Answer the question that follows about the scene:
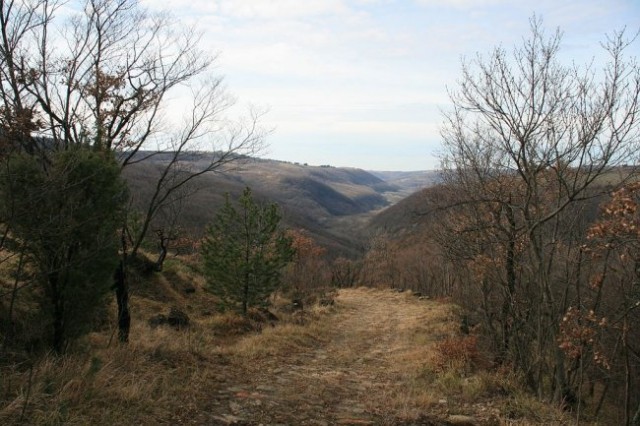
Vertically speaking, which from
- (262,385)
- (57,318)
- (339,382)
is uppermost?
(57,318)

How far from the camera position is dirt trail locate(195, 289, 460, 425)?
18.1 ft

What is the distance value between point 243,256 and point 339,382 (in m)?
7.54

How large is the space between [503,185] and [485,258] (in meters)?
1.50

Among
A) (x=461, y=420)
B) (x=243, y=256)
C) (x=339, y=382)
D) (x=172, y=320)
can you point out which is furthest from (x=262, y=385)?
(x=243, y=256)

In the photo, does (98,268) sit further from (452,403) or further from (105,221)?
(452,403)

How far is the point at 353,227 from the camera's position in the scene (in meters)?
181

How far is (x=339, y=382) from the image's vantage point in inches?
297

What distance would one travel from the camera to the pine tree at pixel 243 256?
45.9 ft

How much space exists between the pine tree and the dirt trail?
254 cm

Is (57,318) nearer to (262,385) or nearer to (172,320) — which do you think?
(262,385)

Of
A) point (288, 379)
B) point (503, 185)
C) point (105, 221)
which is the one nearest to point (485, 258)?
point (503, 185)

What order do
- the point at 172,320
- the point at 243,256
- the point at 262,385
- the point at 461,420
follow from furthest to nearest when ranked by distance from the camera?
the point at 243,256
the point at 172,320
the point at 262,385
the point at 461,420

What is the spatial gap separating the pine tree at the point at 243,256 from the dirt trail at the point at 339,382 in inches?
99.9

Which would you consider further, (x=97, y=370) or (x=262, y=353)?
(x=262, y=353)
